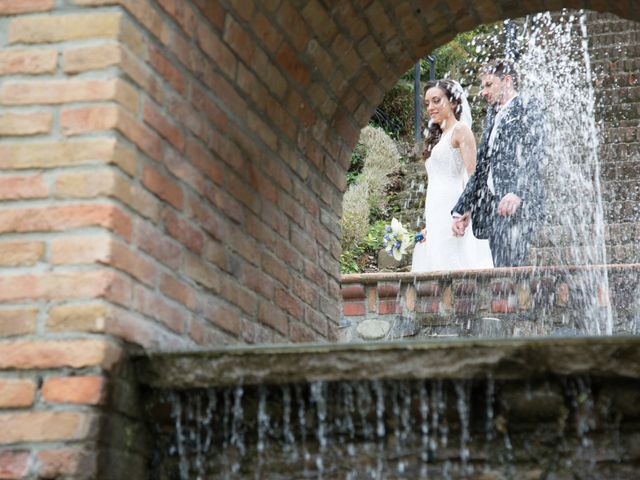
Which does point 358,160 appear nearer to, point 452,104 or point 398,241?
point 398,241

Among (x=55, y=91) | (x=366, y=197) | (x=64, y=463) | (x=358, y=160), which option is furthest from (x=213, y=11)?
(x=358, y=160)

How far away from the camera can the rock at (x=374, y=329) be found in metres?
6.82

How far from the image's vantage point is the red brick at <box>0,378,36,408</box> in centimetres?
270

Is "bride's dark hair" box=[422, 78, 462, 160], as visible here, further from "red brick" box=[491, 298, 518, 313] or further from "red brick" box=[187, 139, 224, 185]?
"red brick" box=[187, 139, 224, 185]

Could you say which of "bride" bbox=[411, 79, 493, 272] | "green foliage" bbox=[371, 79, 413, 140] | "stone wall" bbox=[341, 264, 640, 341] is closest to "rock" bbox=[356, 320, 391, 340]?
"stone wall" bbox=[341, 264, 640, 341]

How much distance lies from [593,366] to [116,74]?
150 centimetres

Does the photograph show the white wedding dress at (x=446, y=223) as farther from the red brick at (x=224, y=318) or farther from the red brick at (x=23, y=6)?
the red brick at (x=23, y=6)

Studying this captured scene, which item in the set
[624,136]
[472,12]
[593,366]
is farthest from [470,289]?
[624,136]

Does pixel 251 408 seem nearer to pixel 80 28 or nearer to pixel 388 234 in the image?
pixel 80 28

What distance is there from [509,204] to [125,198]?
5.01 meters

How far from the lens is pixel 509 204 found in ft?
24.6

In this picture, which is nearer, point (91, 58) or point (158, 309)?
point (91, 58)

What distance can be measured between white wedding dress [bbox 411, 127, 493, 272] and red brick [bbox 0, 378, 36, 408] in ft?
18.7

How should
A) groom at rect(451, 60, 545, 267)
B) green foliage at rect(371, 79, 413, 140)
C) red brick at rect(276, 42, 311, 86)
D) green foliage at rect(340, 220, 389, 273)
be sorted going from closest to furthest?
1. red brick at rect(276, 42, 311, 86)
2. groom at rect(451, 60, 545, 267)
3. green foliage at rect(340, 220, 389, 273)
4. green foliage at rect(371, 79, 413, 140)
